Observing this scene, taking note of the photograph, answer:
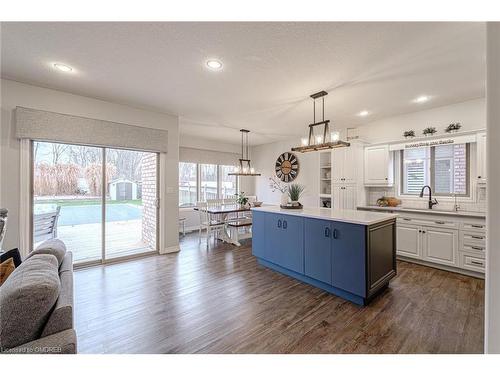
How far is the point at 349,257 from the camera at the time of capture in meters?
2.43

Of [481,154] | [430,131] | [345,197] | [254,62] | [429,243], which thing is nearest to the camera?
[254,62]

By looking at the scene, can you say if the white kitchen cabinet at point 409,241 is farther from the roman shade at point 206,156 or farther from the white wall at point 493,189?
the roman shade at point 206,156

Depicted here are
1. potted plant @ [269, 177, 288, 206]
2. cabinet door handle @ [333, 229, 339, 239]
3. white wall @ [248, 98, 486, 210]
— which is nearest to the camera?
cabinet door handle @ [333, 229, 339, 239]

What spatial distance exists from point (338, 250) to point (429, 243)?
2019 millimetres

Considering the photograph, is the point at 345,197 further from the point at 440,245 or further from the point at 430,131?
the point at 430,131

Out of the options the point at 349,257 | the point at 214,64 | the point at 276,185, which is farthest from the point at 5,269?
the point at 276,185

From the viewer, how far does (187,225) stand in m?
6.21

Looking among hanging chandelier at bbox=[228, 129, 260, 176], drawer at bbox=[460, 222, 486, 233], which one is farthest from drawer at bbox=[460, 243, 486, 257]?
hanging chandelier at bbox=[228, 129, 260, 176]

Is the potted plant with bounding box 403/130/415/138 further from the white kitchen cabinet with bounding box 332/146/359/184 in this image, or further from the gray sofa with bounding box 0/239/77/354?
the gray sofa with bounding box 0/239/77/354

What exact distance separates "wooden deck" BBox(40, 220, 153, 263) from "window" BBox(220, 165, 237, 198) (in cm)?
315

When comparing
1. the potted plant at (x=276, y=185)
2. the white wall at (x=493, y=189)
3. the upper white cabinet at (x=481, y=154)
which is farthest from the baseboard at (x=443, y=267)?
the potted plant at (x=276, y=185)

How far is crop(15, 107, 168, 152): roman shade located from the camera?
2.88 m
